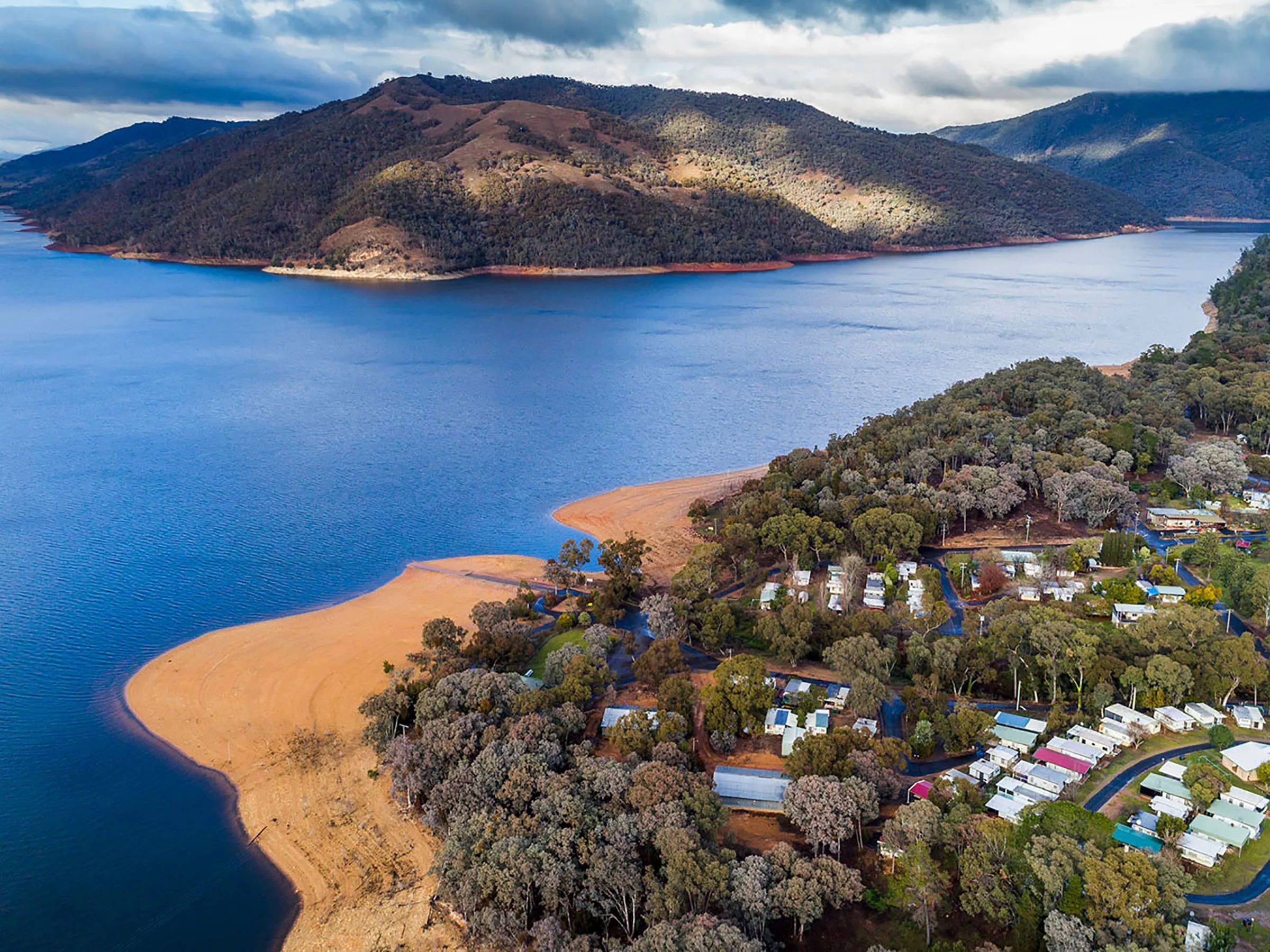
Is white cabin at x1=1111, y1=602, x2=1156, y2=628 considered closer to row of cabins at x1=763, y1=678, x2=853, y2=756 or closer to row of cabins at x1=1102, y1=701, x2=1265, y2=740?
row of cabins at x1=1102, y1=701, x2=1265, y2=740

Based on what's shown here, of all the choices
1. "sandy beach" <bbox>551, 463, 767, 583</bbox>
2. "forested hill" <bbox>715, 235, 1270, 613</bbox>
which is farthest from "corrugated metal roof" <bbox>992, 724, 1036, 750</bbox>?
"sandy beach" <bbox>551, 463, 767, 583</bbox>

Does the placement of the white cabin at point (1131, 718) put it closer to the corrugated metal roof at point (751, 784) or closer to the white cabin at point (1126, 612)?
the white cabin at point (1126, 612)

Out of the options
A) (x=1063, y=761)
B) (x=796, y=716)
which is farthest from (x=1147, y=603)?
(x=796, y=716)

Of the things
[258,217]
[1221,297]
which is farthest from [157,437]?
[258,217]

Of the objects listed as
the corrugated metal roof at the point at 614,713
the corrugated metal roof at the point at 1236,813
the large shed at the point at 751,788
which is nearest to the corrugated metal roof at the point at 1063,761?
the corrugated metal roof at the point at 1236,813

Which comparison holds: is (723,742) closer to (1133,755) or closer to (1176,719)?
(1133,755)
